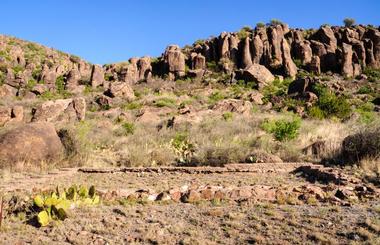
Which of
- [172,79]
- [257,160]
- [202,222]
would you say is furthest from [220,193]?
[172,79]

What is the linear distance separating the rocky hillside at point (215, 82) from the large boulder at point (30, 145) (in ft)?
19.4

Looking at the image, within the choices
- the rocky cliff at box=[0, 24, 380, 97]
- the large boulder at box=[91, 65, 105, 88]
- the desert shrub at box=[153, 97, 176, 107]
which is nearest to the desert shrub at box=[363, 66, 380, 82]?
the rocky cliff at box=[0, 24, 380, 97]

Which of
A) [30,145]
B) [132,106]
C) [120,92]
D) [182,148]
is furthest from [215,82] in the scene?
[30,145]

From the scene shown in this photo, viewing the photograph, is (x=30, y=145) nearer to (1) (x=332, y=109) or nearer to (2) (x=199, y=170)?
(2) (x=199, y=170)

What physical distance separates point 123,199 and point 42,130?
18.4 ft

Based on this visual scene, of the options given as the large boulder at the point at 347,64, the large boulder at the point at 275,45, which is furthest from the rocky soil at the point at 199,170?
the large boulder at the point at 275,45

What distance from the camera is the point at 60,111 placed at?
2206 cm

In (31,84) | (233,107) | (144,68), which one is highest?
(144,68)

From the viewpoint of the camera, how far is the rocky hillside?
22.9m

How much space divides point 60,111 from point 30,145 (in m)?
10.3

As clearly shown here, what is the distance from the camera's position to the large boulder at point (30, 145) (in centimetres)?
1170

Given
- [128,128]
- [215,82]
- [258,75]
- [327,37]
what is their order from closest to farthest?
[128,128] < [258,75] < [215,82] < [327,37]

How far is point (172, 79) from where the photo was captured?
44.9 metres

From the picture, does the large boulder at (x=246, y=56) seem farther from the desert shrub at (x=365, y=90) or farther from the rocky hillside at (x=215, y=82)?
the desert shrub at (x=365, y=90)
